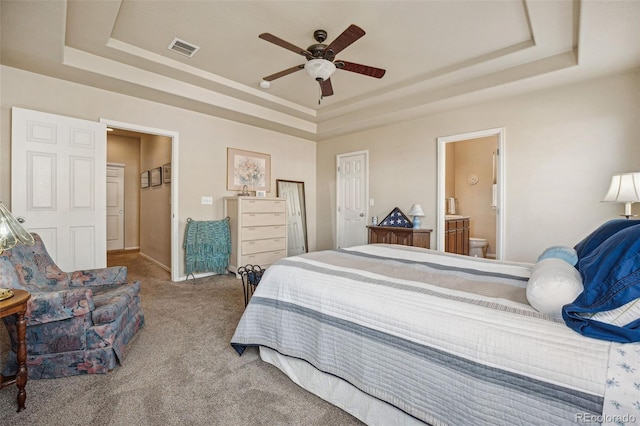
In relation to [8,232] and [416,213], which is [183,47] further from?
[416,213]

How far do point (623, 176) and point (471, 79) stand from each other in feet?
6.03

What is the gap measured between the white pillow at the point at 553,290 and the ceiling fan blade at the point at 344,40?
6.28 ft

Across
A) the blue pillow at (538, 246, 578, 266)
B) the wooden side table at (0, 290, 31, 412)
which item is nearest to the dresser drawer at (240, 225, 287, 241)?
the wooden side table at (0, 290, 31, 412)

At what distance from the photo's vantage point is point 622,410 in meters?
0.83

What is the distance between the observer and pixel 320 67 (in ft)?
8.48

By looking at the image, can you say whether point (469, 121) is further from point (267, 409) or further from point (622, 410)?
point (267, 409)

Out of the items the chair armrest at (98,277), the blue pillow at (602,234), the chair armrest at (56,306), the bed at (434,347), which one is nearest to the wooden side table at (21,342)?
the chair armrest at (56,306)

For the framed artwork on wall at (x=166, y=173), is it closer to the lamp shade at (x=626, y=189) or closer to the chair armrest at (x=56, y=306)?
the chair armrest at (x=56, y=306)

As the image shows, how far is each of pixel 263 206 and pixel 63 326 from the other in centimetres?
298

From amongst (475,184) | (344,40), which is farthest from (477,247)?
(344,40)

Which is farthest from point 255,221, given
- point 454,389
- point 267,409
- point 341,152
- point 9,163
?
point 454,389

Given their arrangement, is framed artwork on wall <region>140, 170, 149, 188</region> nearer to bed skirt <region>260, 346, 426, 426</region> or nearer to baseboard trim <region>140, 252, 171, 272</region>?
baseboard trim <region>140, 252, 171, 272</region>

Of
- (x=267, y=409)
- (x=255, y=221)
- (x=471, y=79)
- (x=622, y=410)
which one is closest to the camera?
(x=622, y=410)

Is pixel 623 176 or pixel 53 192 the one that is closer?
pixel 623 176
